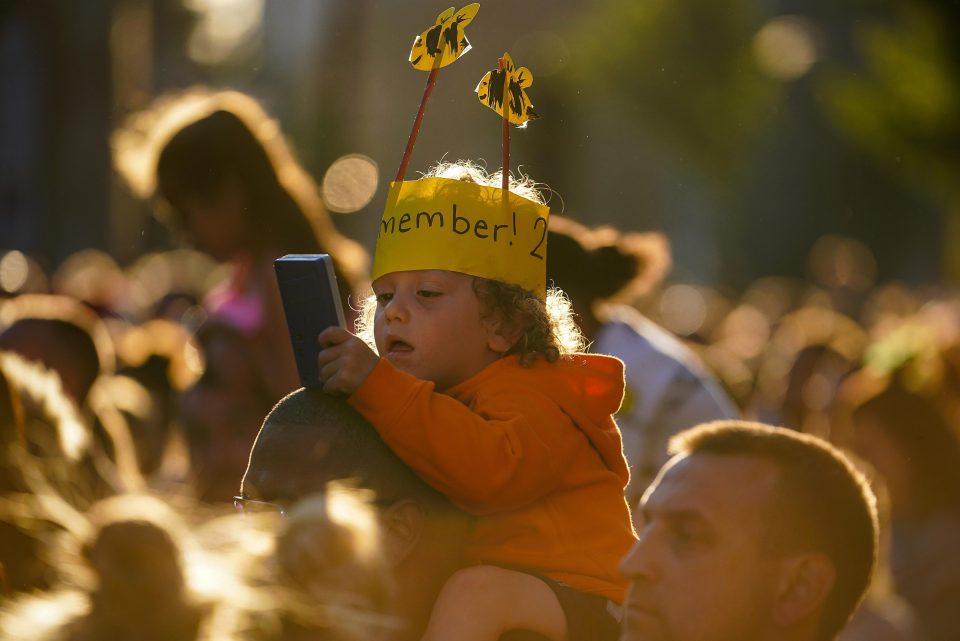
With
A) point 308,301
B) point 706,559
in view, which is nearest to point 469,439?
point 308,301

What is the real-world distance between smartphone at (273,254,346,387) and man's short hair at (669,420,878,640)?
2.07 ft

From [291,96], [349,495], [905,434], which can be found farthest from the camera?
[291,96]

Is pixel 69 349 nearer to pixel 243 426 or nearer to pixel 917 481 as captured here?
pixel 243 426

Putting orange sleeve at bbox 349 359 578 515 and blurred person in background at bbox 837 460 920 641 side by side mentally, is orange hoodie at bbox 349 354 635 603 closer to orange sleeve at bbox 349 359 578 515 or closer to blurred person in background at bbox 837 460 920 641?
orange sleeve at bbox 349 359 578 515

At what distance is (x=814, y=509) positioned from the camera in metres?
2.50

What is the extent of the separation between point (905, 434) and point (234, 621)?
4621 millimetres

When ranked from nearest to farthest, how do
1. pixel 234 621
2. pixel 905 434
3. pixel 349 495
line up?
pixel 234 621 → pixel 349 495 → pixel 905 434

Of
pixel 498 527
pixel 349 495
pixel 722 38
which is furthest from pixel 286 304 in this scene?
pixel 722 38

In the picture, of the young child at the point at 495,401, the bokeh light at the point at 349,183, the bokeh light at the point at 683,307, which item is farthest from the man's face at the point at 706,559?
the bokeh light at the point at 683,307

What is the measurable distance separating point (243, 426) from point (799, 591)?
240 cm

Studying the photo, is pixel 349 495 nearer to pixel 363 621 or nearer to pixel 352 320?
pixel 363 621

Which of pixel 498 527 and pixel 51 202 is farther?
pixel 51 202

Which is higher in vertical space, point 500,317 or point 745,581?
point 500,317

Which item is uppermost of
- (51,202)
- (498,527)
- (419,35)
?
(51,202)
